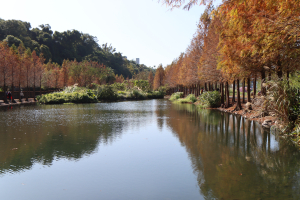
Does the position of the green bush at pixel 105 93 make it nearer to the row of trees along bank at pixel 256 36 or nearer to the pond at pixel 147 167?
the row of trees along bank at pixel 256 36

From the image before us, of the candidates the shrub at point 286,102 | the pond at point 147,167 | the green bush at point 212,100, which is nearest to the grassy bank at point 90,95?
the green bush at point 212,100

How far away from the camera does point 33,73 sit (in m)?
36.7

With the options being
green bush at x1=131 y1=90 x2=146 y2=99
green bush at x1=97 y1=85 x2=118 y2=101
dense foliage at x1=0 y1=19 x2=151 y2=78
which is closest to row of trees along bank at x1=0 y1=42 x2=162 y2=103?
green bush at x1=97 y1=85 x2=118 y2=101

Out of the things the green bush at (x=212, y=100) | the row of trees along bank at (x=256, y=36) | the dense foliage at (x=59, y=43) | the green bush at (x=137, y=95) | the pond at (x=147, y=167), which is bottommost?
the pond at (x=147, y=167)

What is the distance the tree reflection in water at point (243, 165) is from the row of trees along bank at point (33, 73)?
26.3 metres

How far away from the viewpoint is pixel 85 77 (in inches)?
2080

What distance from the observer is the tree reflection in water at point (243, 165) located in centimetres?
452

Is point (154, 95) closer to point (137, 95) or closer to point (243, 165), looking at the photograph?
point (137, 95)

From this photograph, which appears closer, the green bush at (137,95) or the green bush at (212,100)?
the green bush at (212,100)

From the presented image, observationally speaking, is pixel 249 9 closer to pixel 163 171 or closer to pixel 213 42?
pixel 163 171

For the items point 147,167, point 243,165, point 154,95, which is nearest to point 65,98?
point 154,95

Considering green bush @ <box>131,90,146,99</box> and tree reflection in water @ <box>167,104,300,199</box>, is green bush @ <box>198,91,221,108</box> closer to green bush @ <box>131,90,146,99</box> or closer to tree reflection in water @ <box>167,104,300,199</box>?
tree reflection in water @ <box>167,104,300,199</box>

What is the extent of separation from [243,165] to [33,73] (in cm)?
3736

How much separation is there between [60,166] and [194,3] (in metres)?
5.62
